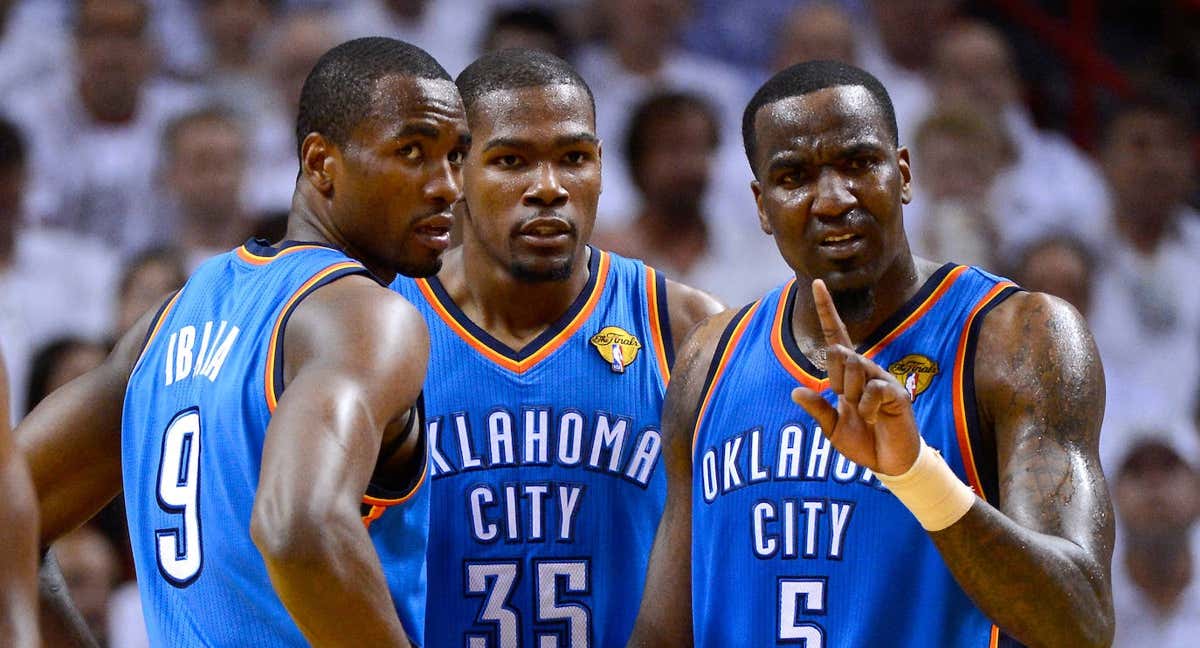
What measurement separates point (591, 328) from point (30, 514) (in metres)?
2.23

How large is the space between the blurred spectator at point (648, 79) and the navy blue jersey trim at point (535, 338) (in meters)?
3.75

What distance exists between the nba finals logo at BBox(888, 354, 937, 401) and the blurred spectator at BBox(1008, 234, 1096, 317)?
5.07 meters

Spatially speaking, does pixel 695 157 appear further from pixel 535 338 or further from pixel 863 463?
pixel 863 463

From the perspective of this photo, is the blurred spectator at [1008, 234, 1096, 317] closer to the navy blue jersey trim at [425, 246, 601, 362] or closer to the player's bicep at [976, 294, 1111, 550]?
the navy blue jersey trim at [425, 246, 601, 362]

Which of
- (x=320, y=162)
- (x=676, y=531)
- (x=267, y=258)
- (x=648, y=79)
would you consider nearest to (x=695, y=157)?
(x=648, y=79)

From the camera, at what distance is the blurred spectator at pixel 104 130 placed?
25.2 ft

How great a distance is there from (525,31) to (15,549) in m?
6.25

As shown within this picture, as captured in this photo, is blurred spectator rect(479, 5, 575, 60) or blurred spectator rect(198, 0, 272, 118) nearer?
blurred spectator rect(198, 0, 272, 118)

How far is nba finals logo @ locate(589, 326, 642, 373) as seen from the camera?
4500mm

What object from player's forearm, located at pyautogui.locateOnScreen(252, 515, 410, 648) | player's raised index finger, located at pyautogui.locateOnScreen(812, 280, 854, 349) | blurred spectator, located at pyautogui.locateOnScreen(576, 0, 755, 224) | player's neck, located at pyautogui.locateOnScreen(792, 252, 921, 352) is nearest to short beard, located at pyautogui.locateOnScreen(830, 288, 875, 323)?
player's neck, located at pyautogui.locateOnScreen(792, 252, 921, 352)

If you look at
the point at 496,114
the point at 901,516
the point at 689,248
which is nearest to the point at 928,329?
the point at 901,516

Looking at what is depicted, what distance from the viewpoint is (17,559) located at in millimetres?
2473

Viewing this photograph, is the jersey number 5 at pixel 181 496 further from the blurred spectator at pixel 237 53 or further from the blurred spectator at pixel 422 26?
the blurred spectator at pixel 422 26

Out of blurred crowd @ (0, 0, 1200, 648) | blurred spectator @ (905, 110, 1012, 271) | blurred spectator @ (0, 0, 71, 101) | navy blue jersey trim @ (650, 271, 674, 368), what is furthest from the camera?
blurred spectator @ (905, 110, 1012, 271)
